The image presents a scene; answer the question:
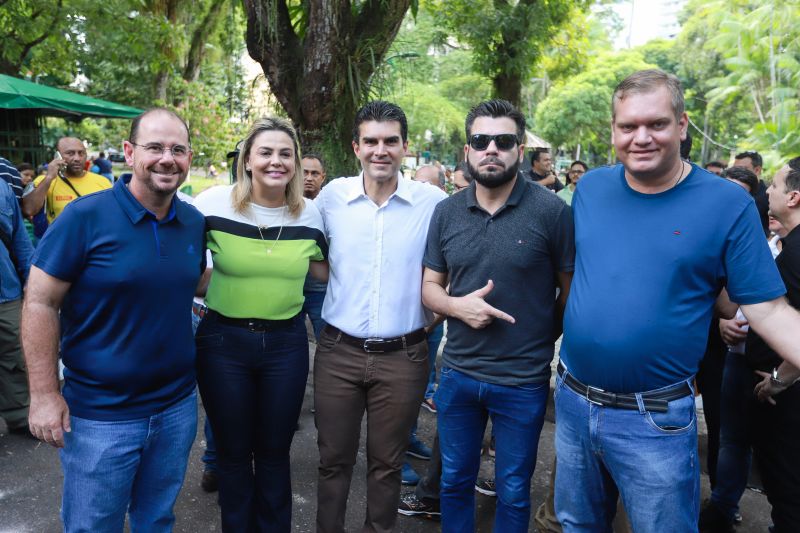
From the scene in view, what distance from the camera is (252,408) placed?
9.53 feet

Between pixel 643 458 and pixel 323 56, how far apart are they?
478 centimetres

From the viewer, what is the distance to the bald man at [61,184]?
18.9 ft

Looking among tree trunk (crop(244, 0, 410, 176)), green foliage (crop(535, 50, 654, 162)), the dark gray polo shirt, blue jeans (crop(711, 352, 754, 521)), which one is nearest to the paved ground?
blue jeans (crop(711, 352, 754, 521))

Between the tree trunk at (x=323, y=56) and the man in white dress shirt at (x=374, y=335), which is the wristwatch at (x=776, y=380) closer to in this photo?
the man in white dress shirt at (x=374, y=335)

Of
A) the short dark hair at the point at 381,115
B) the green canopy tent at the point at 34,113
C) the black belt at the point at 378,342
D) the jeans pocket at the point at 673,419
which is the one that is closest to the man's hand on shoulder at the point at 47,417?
the black belt at the point at 378,342

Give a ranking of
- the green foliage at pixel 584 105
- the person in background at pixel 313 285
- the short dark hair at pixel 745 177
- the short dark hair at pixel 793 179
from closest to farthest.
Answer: the short dark hair at pixel 793 179, the short dark hair at pixel 745 177, the person in background at pixel 313 285, the green foliage at pixel 584 105

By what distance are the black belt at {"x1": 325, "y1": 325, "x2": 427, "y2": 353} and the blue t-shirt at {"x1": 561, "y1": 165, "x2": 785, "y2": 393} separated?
91 centimetres

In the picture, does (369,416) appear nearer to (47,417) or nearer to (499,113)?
(47,417)

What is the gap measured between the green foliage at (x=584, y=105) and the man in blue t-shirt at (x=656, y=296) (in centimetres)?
3040

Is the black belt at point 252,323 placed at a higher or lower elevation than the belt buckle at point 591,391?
higher

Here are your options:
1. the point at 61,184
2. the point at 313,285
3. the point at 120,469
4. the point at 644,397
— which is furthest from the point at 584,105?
the point at 120,469

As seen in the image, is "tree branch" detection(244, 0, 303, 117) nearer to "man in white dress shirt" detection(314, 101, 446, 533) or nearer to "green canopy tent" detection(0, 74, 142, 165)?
"man in white dress shirt" detection(314, 101, 446, 533)

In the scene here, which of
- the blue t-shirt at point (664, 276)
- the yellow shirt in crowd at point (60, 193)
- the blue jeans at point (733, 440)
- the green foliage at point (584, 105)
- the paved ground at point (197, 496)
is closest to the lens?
the blue t-shirt at point (664, 276)

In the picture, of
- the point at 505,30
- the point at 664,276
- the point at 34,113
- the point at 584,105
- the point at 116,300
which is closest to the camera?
the point at 664,276
